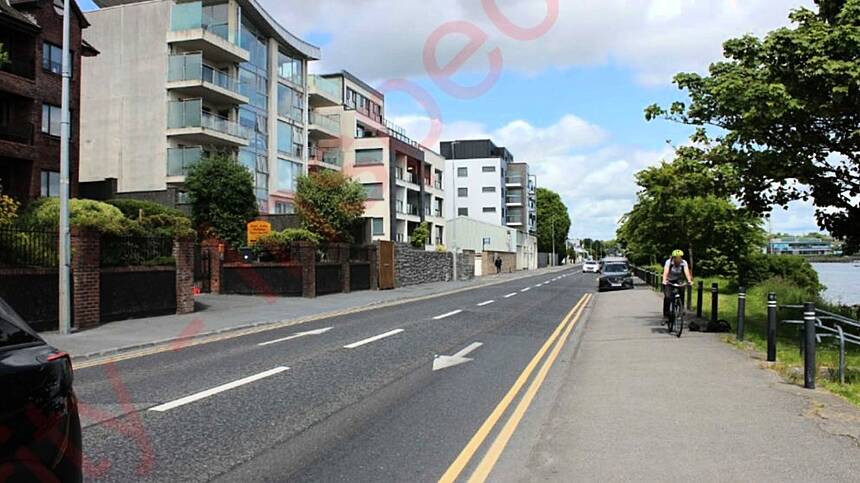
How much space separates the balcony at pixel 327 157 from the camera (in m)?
54.7

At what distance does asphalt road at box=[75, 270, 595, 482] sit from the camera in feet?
18.2

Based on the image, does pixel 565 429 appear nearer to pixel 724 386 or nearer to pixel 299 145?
pixel 724 386

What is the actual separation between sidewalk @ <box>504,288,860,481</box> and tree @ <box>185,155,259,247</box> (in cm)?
2692

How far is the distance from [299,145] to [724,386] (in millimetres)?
45130

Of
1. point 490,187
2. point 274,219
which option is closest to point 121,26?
point 274,219

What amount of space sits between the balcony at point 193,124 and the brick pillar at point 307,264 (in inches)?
553

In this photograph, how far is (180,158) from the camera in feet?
126

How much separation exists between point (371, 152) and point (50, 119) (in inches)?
1236

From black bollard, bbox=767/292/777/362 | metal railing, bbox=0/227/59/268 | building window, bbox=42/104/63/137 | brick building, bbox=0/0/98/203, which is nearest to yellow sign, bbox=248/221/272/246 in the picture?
brick building, bbox=0/0/98/203

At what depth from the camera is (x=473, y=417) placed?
727 cm

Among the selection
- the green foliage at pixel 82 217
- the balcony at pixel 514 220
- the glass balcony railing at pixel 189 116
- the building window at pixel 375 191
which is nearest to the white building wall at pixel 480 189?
the balcony at pixel 514 220

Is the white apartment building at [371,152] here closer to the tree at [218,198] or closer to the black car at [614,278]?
the tree at [218,198]

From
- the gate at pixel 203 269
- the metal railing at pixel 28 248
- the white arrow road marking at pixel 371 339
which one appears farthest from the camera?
the gate at pixel 203 269

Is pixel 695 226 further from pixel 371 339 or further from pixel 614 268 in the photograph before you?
pixel 371 339
